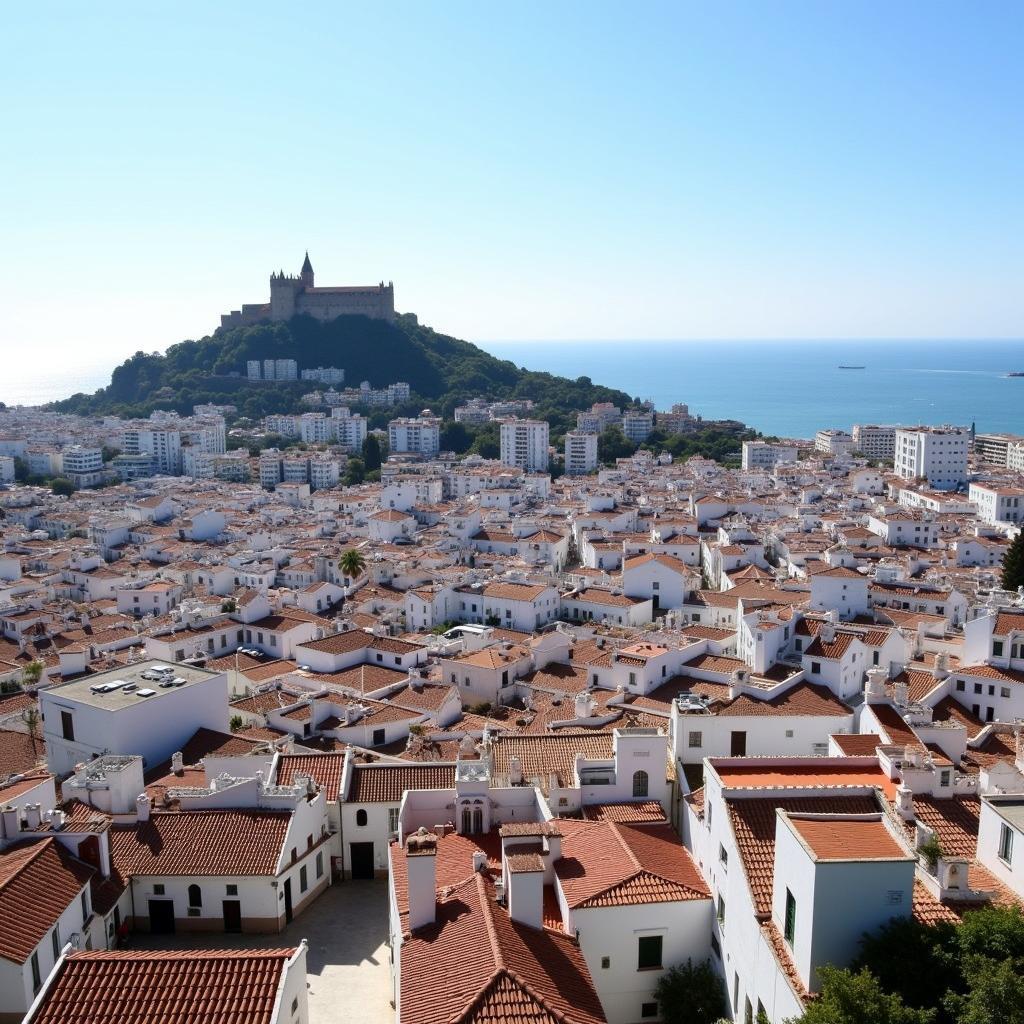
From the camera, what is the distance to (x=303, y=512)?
257 ft

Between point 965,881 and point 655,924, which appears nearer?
point 965,881

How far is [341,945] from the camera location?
16.6 m

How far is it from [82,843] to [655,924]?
9.22 m

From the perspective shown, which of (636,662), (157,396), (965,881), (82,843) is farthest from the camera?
(157,396)

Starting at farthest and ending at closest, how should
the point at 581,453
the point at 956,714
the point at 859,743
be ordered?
the point at 581,453 < the point at 956,714 < the point at 859,743

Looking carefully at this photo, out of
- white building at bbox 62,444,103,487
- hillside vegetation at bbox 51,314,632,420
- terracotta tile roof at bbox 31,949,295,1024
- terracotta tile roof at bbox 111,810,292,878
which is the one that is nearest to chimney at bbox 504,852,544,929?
terracotta tile roof at bbox 31,949,295,1024

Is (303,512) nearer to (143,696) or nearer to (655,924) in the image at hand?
(143,696)

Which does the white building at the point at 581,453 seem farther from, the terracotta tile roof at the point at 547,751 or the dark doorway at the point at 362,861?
the dark doorway at the point at 362,861

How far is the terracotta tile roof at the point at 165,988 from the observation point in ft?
36.6

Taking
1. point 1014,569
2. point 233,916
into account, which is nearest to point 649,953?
point 233,916

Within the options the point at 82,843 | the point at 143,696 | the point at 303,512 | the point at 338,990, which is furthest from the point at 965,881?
the point at 303,512

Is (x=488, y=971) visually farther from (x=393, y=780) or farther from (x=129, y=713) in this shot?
(x=129, y=713)

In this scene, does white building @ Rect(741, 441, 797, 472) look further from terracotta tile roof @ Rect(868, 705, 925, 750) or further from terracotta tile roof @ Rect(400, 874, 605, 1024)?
terracotta tile roof @ Rect(400, 874, 605, 1024)

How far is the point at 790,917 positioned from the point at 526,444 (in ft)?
304
